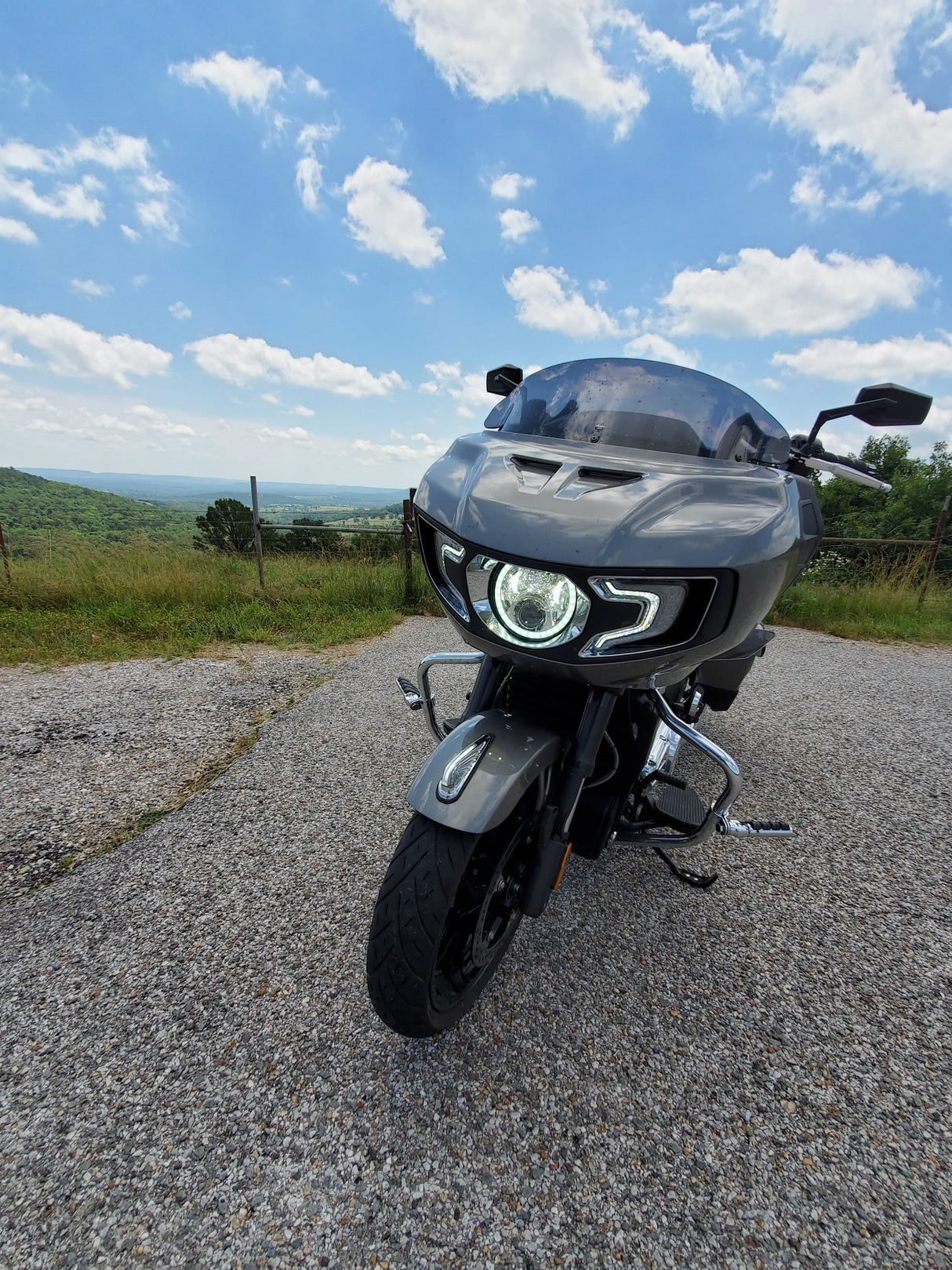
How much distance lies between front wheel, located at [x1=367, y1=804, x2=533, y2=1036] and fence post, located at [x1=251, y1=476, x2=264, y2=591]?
5919 millimetres

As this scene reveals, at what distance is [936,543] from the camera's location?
687 centimetres

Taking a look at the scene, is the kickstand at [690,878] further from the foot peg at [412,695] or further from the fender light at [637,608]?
the fender light at [637,608]

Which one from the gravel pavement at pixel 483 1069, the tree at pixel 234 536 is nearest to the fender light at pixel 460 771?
the gravel pavement at pixel 483 1069

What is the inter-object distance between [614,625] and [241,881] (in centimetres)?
166

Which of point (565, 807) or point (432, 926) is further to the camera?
point (565, 807)

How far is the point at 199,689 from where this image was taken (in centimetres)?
380

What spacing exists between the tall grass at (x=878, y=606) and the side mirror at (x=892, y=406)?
5686 millimetres

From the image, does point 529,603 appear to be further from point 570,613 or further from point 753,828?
point 753,828

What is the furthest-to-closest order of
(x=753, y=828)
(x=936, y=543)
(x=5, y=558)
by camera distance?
(x=936, y=543)
(x=5, y=558)
(x=753, y=828)

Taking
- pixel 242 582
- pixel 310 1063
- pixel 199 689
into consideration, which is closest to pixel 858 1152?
pixel 310 1063

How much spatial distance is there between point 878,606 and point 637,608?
7.61m

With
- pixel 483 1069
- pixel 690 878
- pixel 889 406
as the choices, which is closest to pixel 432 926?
pixel 483 1069

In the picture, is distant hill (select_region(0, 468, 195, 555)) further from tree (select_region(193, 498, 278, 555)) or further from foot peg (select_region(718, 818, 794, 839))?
foot peg (select_region(718, 818, 794, 839))

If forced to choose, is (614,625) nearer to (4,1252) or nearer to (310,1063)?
(310,1063)
